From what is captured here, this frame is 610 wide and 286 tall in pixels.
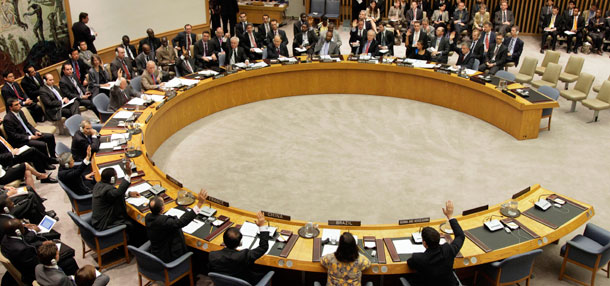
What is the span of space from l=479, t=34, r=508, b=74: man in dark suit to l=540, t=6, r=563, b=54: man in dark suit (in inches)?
188

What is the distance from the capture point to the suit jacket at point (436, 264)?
199 inches

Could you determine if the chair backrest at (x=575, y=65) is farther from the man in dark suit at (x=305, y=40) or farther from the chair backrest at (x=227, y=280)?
the chair backrest at (x=227, y=280)

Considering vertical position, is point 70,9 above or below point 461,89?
above

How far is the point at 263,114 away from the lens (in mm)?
11461

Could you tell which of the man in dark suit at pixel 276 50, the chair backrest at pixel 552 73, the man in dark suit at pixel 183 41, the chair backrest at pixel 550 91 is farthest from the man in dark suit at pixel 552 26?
the man in dark suit at pixel 183 41

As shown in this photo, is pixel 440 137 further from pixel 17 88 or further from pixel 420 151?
pixel 17 88

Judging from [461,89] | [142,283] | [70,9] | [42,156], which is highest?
[70,9]

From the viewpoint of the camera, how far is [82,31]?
493 inches

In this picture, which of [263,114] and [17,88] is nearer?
[17,88]

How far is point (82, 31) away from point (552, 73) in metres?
11.6

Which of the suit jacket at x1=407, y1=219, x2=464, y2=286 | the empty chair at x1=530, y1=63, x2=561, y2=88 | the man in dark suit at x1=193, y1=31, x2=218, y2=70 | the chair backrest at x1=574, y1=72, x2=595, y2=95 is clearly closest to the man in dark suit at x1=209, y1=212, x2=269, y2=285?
the suit jacket at x1=407, y1=219, x2=464, y2=286

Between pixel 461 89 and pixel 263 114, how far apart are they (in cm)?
455

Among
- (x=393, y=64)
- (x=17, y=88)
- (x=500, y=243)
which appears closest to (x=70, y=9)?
(x=17, y=88)

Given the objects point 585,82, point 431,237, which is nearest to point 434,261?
point 431,237
